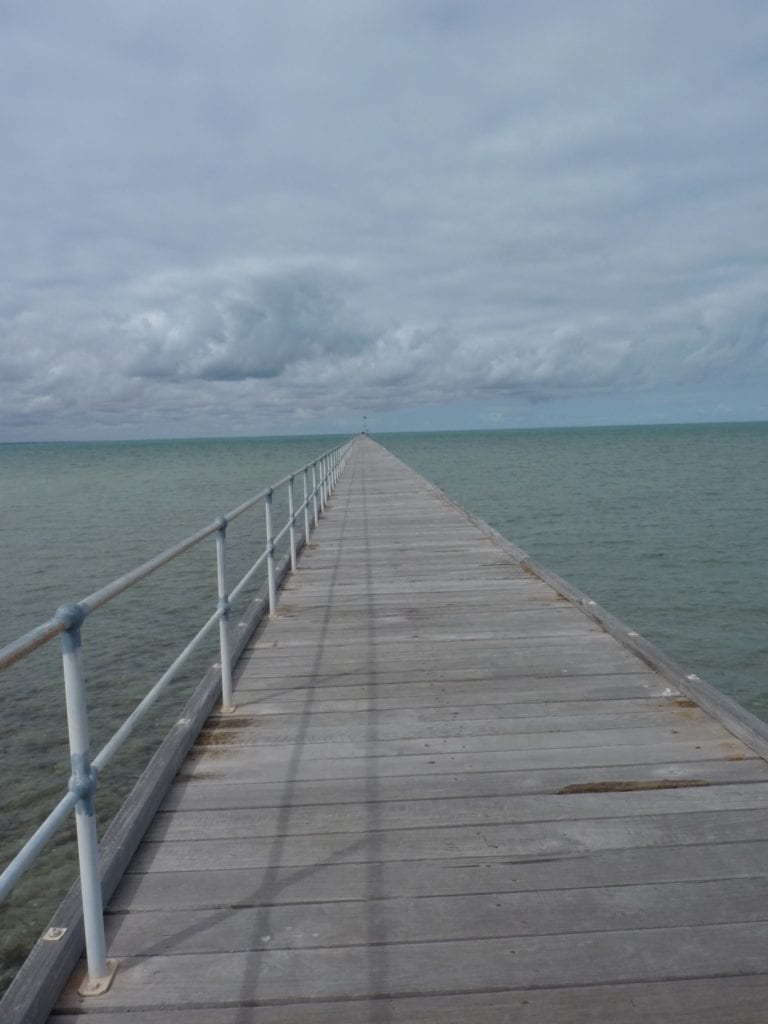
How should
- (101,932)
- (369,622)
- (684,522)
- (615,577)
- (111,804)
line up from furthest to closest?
(684,522)
(615,577)
(369,622)
(111,804)
(101,932)

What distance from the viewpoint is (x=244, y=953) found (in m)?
2.53

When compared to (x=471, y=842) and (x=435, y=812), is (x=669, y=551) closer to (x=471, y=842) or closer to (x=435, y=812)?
(x=435, y=812)

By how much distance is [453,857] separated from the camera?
9.98 ft

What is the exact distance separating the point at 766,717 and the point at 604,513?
1754 centimetres

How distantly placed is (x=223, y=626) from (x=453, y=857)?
203 centimetres

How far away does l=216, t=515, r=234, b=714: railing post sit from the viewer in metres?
4.52

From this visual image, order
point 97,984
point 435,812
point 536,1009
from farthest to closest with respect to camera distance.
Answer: point 435,812
point 97,984
point 536,1009

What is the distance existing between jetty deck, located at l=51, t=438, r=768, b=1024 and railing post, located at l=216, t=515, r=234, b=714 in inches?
4.7

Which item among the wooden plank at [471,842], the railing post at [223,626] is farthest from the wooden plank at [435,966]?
the railing post at [223,626]

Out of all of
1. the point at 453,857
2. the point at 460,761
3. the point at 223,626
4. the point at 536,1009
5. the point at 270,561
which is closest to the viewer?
the point at 536,1009

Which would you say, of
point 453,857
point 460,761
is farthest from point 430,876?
point 460,761

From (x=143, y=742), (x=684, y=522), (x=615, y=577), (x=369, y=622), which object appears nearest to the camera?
(x=369, y=622)

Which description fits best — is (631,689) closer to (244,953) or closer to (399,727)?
(399,727)

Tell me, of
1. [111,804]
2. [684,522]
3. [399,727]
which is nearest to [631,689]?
[399,727]
